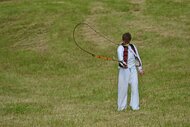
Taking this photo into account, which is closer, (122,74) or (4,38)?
(122,74)

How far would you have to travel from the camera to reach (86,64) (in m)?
31.2

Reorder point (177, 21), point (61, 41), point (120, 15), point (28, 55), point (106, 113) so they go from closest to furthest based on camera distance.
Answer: point (106, 113), point (28, 55), point (61, 41), point (177, 21), point (120, 15)

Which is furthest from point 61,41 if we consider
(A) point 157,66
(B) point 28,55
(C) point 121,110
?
(C) point 121,110

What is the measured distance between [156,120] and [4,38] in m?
26.9

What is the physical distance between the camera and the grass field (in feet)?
49.7

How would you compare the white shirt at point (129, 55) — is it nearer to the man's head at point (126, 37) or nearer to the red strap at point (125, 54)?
the red strap at point (125, 54)

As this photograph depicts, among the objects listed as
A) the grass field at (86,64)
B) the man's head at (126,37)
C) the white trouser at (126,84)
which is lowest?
the grass field at (86,64)

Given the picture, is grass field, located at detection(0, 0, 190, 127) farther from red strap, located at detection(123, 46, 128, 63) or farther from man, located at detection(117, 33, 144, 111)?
red strap, located at detection(123, 46, 128, 63)

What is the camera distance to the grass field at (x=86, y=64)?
15148 millimetres

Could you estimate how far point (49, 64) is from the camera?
31438 mm

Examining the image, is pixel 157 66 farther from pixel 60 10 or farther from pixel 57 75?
pixel 60 10

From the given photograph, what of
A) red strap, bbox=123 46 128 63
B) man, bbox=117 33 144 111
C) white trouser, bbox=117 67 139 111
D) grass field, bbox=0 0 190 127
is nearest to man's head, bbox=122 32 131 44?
man, bbox=117 33 144 111

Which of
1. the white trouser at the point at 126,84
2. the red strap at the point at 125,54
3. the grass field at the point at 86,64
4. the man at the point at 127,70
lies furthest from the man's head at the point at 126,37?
the grass field at the point at 86,64

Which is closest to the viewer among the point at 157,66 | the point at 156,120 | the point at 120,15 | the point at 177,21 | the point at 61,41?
the point at 156,120
